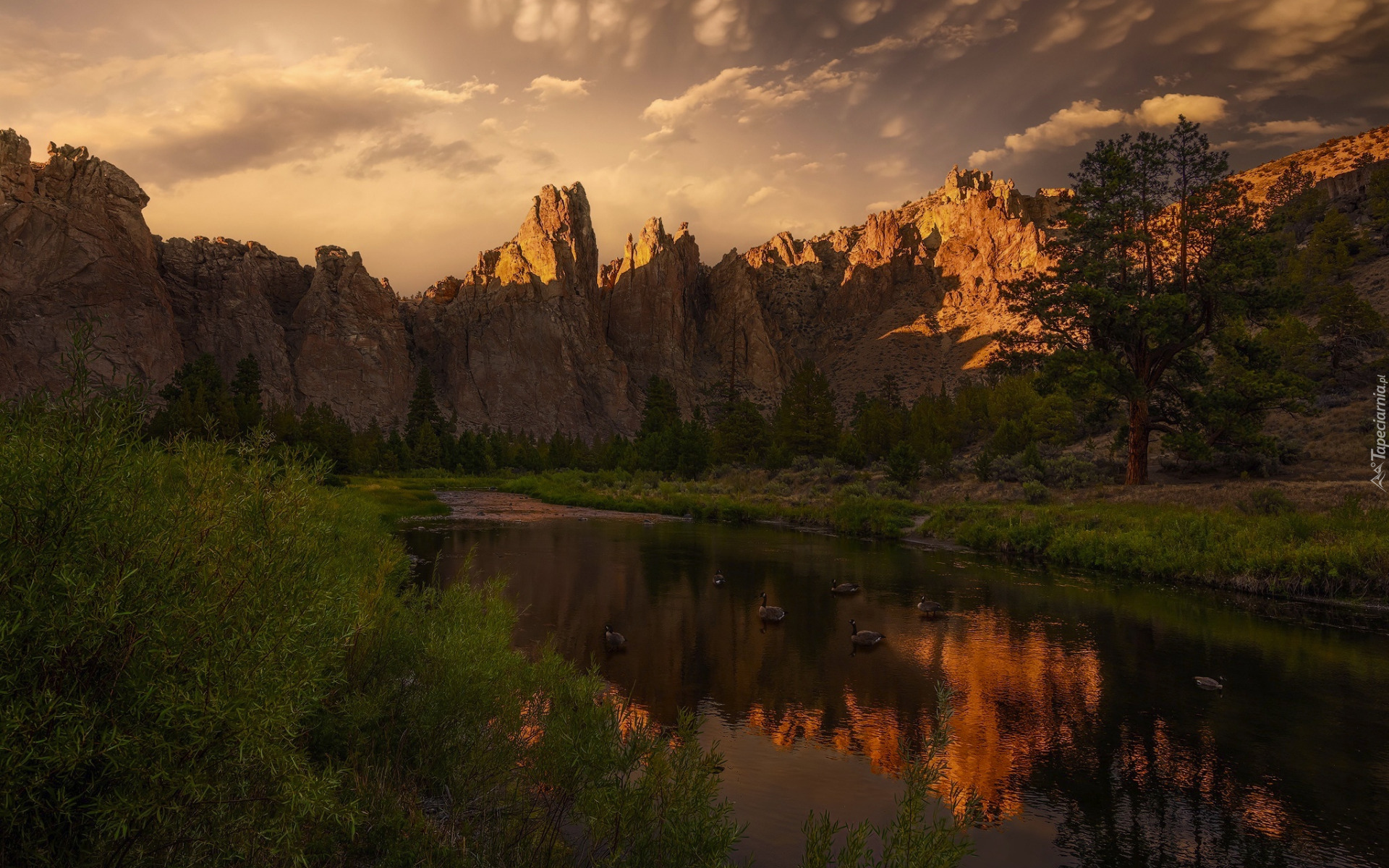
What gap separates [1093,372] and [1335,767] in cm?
2407

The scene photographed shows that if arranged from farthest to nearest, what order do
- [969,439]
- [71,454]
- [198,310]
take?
1. [198,310]
2. [969,439]
3. [71,454]

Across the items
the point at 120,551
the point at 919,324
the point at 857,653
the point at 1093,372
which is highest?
the point at 919,324

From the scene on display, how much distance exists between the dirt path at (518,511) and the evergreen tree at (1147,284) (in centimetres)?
2617

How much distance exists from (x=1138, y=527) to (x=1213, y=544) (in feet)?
9.77

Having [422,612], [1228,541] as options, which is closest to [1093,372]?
[1228,541]

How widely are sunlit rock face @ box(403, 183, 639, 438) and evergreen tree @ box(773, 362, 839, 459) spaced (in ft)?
325

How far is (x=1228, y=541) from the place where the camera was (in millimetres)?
22984

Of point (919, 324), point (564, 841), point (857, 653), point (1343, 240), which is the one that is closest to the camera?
point (564, 841)

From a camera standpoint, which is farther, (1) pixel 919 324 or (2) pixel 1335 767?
(1) pixel 919 324

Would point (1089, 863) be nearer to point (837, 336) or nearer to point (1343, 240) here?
point (1343, 240)

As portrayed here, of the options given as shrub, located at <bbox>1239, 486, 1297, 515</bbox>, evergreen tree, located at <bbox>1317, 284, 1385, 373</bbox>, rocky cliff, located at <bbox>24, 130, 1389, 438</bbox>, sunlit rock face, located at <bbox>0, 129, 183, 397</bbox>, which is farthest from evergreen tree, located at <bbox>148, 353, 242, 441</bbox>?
rocky cliff, located at <bbox>24, 130, 1389, 438</bbox>

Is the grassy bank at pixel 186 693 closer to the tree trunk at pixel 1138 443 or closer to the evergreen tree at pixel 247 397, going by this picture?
the tree trunk at pixel 1138 443

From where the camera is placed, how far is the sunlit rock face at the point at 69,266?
116 metres

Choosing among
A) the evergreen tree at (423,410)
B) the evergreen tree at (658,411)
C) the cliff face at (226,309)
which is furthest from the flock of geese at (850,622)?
the cliff face at (226,309)
